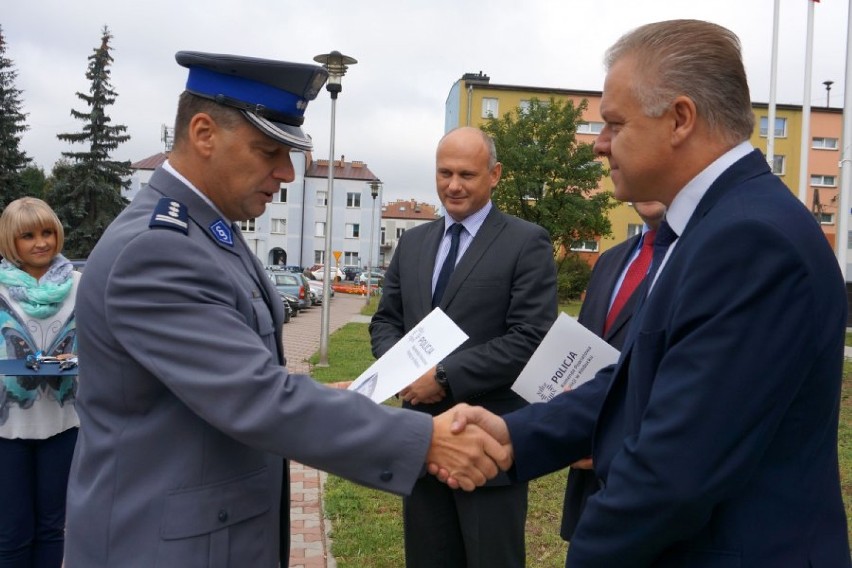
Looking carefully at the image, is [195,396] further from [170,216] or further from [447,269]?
[447,269]

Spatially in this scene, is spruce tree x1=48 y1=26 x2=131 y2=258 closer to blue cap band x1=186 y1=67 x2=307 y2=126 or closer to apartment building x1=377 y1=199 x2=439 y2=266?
blue cap band x1=186 y1=67 x2=307 y2=126

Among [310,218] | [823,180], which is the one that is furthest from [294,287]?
[310,218]

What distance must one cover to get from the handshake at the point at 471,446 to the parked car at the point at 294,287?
86.2 feet

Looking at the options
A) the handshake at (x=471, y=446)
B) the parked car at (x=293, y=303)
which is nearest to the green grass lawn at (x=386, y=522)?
the handshake at (x=471, y=446)

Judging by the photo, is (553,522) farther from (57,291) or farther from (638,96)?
(638,96)

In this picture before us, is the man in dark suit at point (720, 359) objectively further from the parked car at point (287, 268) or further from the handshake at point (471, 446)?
the parked car at point (287, 268)

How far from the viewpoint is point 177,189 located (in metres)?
2.04

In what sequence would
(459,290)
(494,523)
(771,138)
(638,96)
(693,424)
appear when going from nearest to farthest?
(693,424) < (638,96) < (494,523) < (459,290) < (771,138)

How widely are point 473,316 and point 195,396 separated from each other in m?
1.64

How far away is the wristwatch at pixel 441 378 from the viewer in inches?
122

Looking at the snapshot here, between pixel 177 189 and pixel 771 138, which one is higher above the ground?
pixel 771 138

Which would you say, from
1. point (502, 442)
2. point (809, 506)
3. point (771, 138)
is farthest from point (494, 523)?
point (771, 138)

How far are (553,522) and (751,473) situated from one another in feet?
12.9

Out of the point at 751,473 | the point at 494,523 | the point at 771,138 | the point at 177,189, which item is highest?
the point at 771,138
